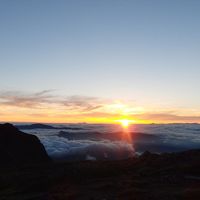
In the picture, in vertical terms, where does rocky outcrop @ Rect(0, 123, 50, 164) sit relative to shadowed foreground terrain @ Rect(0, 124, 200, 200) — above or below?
above

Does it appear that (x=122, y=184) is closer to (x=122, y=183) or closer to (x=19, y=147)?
(x=122, y=183)

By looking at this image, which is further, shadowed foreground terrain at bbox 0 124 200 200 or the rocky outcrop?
the rocky outcrop

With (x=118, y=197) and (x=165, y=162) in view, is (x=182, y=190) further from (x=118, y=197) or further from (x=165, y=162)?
(x=165, y=162)

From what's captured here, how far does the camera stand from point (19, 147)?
7856 centimetres

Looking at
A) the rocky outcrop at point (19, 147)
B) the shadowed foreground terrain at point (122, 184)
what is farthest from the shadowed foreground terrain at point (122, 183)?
the rocky outcrop at point (19, 147)

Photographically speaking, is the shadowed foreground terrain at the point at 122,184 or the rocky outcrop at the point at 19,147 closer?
the shadowed foreground terrain at the point at 122,184

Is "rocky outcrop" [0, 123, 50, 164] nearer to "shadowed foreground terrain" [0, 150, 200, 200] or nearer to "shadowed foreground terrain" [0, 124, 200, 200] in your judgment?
"shadowed foreground terrain" [0, 124, 200, 200]

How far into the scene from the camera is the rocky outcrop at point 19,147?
75.4 m

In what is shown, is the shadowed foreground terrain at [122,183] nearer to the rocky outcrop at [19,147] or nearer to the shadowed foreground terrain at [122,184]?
the shadowed foreground terrain at [122,184]

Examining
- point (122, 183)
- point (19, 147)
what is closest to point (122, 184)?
point (122, 183)

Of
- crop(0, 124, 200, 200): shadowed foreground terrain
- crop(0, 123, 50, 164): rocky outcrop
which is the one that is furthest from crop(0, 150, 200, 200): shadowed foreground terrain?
crop(0, 123, 50, 164): rocky outcrop

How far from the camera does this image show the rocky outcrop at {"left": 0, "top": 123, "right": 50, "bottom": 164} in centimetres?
7544

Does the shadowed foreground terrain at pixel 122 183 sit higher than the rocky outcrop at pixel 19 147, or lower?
lower

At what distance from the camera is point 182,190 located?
28.9 meters
